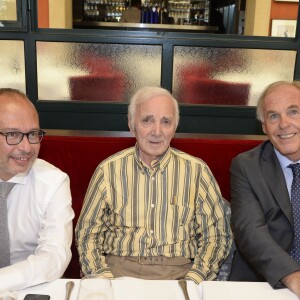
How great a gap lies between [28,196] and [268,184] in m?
1.01

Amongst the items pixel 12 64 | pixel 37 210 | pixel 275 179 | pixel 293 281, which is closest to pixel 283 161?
pixel 275 179

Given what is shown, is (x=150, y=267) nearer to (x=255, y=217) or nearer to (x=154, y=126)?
(x=255, y=217)

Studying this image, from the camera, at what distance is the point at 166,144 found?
1.84 metres

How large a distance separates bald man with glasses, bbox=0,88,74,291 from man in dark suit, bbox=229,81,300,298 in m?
0.72

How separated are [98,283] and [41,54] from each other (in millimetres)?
2607

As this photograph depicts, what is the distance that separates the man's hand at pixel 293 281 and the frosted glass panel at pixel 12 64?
8.74 feet

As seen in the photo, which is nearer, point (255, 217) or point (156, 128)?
point (255, 217)

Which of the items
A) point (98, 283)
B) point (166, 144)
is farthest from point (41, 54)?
point (98, 283)

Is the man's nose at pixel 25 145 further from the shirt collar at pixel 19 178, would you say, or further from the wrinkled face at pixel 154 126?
the wrinkled face at pixel 154 126

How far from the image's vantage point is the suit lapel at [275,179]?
1.69 metres

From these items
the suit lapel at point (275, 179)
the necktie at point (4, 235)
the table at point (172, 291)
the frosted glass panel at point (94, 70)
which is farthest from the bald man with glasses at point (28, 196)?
the frosted glass panel at point (94, 70)

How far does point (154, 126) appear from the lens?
72.1 inches

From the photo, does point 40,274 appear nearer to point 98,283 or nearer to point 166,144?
point 98,283

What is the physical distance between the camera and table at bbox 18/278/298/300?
46.1 inches
